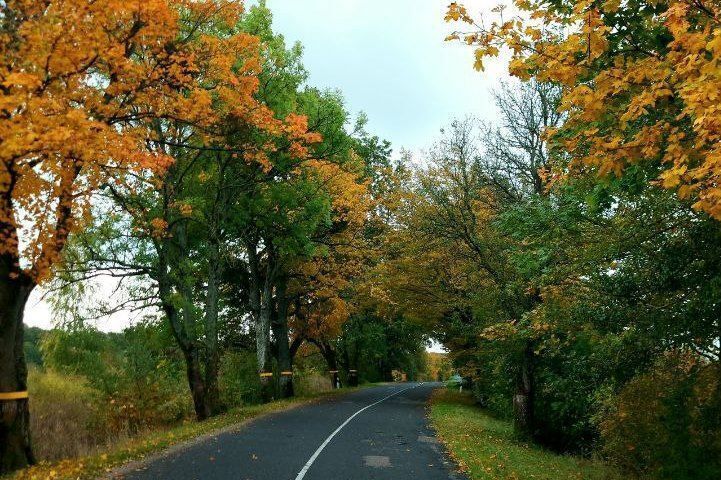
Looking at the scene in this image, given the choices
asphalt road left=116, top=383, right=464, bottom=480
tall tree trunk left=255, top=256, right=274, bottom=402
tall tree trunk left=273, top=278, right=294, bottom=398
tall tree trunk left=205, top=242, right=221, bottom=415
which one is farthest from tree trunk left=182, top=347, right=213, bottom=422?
tall tree trunk left=273, top=278, right=294, bottom=398

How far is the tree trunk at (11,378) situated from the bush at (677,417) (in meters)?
12.7

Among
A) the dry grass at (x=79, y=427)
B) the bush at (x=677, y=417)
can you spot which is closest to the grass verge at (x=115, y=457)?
the dry grass at (x=79, y=427)

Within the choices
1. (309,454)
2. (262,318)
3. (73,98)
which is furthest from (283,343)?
(73,98)

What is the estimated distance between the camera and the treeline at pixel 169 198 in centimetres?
994

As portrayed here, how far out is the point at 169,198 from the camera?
18.3 metres

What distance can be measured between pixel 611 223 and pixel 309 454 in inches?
323

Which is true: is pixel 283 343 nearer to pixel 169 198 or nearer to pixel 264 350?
pixel 264 350

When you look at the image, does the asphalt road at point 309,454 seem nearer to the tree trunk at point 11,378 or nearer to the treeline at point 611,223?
the tree trunk at point 11,378

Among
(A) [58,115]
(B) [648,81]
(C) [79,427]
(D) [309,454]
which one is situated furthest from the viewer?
(C) [79,427]

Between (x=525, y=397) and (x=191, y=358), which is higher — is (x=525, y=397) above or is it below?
below

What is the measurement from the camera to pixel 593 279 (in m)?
11.2

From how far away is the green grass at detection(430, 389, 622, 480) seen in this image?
1165 cm

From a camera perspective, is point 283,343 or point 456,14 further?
point 283,343

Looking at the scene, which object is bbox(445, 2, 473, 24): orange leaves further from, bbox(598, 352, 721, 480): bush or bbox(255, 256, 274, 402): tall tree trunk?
bbox(255, 256, 274, 402): tall tree trunk
